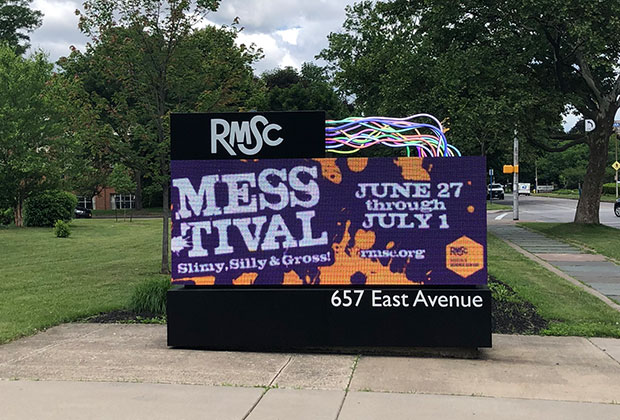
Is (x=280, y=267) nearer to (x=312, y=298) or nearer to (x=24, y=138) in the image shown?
(x=312, y=298)

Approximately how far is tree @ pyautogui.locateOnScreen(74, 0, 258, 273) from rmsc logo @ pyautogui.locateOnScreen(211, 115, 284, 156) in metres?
4.00

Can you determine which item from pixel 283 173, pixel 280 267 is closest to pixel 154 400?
pixel 280 267

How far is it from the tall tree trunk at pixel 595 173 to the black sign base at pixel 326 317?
16.5 metres

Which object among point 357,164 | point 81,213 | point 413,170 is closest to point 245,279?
point 357,164

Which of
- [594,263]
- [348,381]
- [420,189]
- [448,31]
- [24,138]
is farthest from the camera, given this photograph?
[24,138]

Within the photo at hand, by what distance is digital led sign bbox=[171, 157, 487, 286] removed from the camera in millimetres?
5609

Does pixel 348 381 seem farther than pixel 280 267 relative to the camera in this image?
No

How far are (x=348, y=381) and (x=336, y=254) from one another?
1.37 m

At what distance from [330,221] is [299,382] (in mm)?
1694

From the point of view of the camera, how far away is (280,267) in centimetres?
578

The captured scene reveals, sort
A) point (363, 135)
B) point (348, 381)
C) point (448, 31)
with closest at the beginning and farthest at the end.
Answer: point (348, 381) < point (363, 135) < point (448, 31)

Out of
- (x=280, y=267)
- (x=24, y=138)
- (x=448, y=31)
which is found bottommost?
(x=280, y=267)

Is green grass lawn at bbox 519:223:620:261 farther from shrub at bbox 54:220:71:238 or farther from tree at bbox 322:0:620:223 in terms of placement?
shrub at bbox 54:220:71:238

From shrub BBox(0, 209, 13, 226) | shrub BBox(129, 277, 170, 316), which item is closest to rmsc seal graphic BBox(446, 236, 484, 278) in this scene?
shrub BBox(129, 277, 170, 316)
